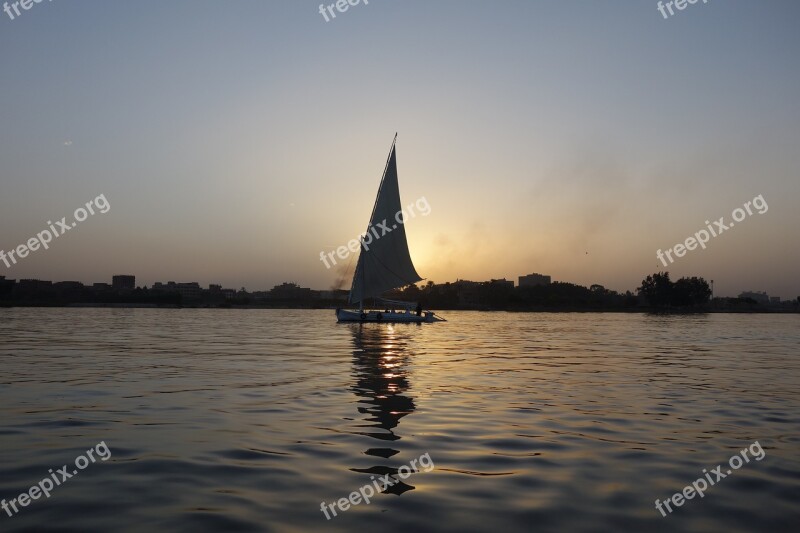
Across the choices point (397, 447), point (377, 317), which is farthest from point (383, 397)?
point (377, 317)

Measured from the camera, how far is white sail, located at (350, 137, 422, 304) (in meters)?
75.2

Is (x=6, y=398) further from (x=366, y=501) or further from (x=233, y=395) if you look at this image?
(x=366, y=501)

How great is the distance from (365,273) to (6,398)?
203 feet

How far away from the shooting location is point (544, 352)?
36875mm

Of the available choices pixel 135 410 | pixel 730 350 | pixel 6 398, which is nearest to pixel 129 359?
pixel 6 398
